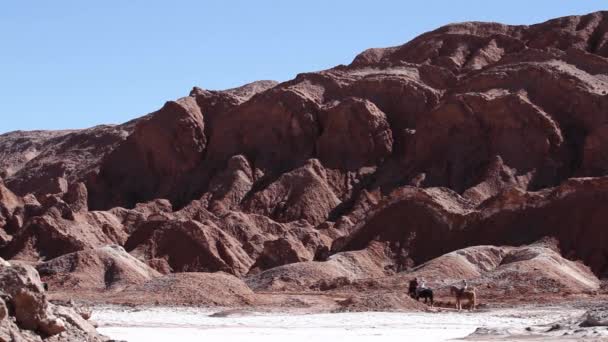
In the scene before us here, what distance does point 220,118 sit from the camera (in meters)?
104

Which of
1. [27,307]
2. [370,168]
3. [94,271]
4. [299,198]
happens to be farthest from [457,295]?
[370,168]

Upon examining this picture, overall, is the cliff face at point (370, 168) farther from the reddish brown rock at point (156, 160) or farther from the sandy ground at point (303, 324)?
the sandy ground at point (303, 324)

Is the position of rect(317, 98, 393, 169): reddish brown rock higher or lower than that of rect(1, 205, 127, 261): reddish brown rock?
higher

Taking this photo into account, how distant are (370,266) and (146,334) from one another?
38.0 meters

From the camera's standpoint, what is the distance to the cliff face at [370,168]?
70438mm

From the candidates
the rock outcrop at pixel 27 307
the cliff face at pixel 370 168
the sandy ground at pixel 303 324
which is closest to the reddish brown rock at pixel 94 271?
the cliff face at pixel 370 168

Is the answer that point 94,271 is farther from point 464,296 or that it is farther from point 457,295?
point 457,295

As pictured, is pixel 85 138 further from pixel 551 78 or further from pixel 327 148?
pixel 551 78

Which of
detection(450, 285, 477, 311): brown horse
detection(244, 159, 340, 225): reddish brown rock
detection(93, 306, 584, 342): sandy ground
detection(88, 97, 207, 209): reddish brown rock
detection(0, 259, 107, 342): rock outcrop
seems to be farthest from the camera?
detection(88, 97, 207, 209): reddish brown rock

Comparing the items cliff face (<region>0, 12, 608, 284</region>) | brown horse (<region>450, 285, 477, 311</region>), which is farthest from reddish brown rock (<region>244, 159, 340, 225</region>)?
brown horse (<region>450, 285, 477, 311</region>)

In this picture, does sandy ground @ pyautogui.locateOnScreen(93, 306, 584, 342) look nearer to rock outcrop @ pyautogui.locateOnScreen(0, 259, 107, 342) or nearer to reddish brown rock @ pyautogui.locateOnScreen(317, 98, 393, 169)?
rock outcrop @ pyautogui.locateOnScreen(0, 259, 107, 342)

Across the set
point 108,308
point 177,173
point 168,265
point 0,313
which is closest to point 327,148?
point 177,173

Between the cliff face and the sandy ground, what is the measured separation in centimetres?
2596

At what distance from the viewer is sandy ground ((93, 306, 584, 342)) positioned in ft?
97.0
